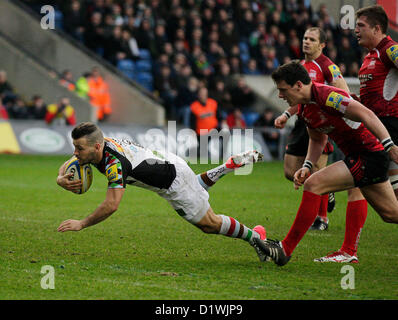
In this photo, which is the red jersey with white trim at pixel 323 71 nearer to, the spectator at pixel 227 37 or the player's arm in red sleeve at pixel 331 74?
the player's arm in red sleeve at pixel 331 74

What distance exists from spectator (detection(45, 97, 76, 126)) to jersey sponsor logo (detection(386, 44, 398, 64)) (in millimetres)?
13073

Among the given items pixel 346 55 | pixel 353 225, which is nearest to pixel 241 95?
pixel 346 55

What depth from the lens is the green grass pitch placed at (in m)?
5.75

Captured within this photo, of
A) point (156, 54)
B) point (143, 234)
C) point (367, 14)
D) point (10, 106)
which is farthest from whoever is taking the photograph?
point (156, 54)

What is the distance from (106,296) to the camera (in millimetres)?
5480

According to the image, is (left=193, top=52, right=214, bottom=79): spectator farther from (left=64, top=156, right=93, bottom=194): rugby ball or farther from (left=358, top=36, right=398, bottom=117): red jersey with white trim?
(left=64, top=156, right=93, bottom=194): rugby ball

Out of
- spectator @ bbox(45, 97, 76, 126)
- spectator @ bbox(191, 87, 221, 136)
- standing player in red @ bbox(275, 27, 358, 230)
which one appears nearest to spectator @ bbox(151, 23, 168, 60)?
spectator @ bbox(191, 87, 221, 136)

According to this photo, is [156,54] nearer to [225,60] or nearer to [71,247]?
[225,60]

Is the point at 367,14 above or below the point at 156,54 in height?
below

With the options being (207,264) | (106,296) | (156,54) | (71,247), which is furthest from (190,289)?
(156,54)

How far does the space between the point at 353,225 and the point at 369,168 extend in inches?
36.3

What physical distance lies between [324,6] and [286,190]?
13.3 m

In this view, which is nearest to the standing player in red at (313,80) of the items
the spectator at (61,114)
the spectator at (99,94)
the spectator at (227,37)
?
the spectator at (61,114)

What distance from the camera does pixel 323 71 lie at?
8938 mm
